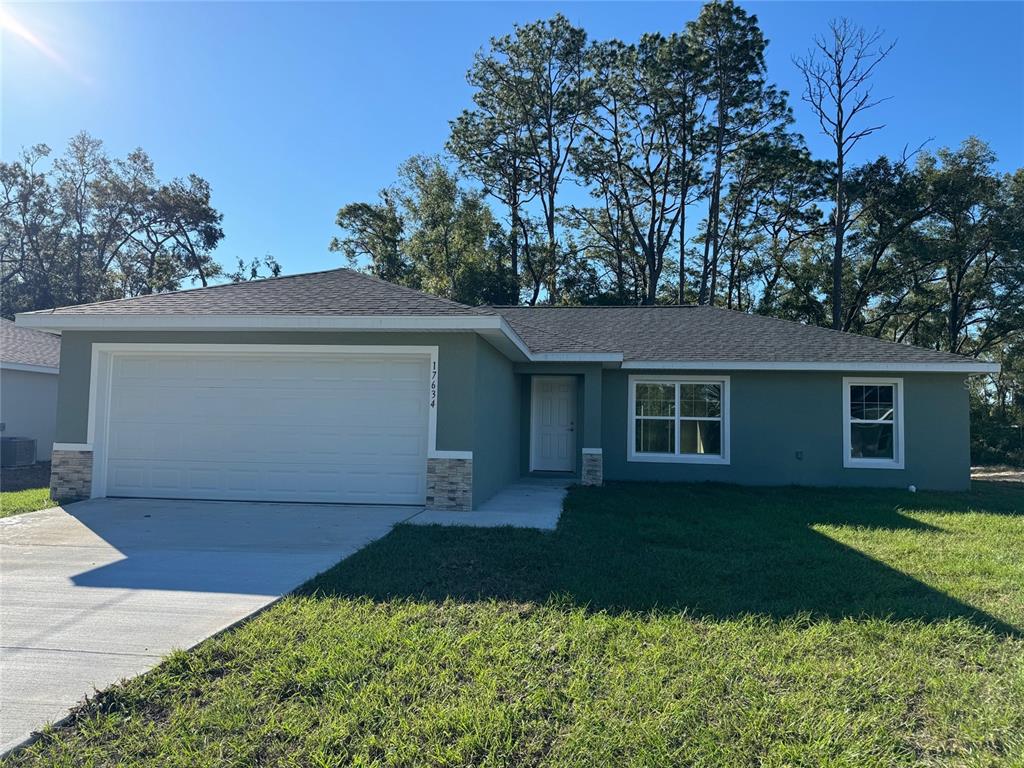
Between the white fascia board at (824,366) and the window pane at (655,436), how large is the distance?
122 cm

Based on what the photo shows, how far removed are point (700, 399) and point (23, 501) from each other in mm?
11797

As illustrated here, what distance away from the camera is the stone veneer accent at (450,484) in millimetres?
8258

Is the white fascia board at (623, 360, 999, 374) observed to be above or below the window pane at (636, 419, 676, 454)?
above

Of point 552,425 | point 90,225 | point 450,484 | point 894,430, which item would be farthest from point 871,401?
point 90,225

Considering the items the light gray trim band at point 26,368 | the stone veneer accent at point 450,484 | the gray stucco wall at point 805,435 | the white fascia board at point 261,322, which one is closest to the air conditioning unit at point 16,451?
the light gray trim band at point 26,368

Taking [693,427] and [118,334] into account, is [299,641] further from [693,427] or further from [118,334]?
[693,427]

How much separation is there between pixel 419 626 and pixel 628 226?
27636mm

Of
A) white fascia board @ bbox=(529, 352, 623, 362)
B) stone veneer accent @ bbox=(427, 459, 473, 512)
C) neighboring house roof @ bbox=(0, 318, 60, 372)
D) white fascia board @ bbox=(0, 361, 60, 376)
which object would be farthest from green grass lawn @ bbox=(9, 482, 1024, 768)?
neighboring house roof @ bbox=(0, 318, 60, 372)

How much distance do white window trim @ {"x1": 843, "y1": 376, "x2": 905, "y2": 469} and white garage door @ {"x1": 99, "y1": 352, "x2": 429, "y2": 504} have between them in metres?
8.64

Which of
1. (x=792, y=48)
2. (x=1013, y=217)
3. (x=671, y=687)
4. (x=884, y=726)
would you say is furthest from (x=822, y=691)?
(x=1013, y=217)

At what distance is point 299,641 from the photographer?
12.5ft

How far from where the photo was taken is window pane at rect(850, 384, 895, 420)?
11984 mm

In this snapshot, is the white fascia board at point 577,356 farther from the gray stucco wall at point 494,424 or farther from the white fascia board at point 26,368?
the white fascia board at point 26,368

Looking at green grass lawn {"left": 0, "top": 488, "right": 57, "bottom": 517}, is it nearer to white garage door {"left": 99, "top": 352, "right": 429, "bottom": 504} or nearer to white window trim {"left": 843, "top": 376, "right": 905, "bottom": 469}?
white garage door {"left": 99, "top": 352, "right": 429, "bottom": 504}
